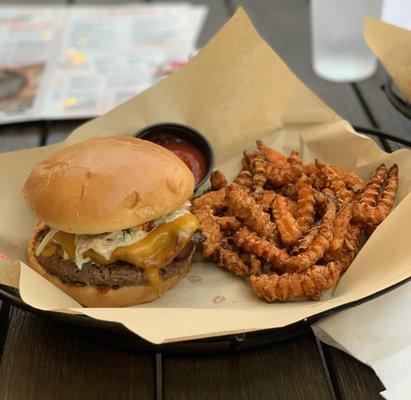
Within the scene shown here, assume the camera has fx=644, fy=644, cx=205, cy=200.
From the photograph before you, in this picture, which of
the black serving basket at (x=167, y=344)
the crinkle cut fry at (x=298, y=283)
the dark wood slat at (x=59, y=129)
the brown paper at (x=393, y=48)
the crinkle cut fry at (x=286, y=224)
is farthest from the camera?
the dark wood slat at (x=59, y=129)

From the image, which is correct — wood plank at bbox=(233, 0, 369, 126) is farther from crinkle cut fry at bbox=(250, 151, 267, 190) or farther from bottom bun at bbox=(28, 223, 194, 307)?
bottom bun at bbox=(28, 223, 194, 307)

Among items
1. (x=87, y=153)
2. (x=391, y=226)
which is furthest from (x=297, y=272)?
(x=87, y=153)

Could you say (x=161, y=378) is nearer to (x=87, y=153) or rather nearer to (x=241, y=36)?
(x=87, y=153)

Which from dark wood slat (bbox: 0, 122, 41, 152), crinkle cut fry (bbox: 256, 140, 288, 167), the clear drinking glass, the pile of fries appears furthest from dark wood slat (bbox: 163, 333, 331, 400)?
the clear drinking glass

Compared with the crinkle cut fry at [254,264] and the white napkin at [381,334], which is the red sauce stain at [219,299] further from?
the white napkin at [381,334]

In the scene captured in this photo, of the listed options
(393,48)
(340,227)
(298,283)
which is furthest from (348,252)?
(393,48)

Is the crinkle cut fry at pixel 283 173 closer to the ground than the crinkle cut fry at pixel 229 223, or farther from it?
farther from it

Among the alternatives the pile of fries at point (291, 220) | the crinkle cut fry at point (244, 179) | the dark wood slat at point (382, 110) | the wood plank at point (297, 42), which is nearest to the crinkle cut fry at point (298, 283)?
the pile of fries at point (291, 220)
